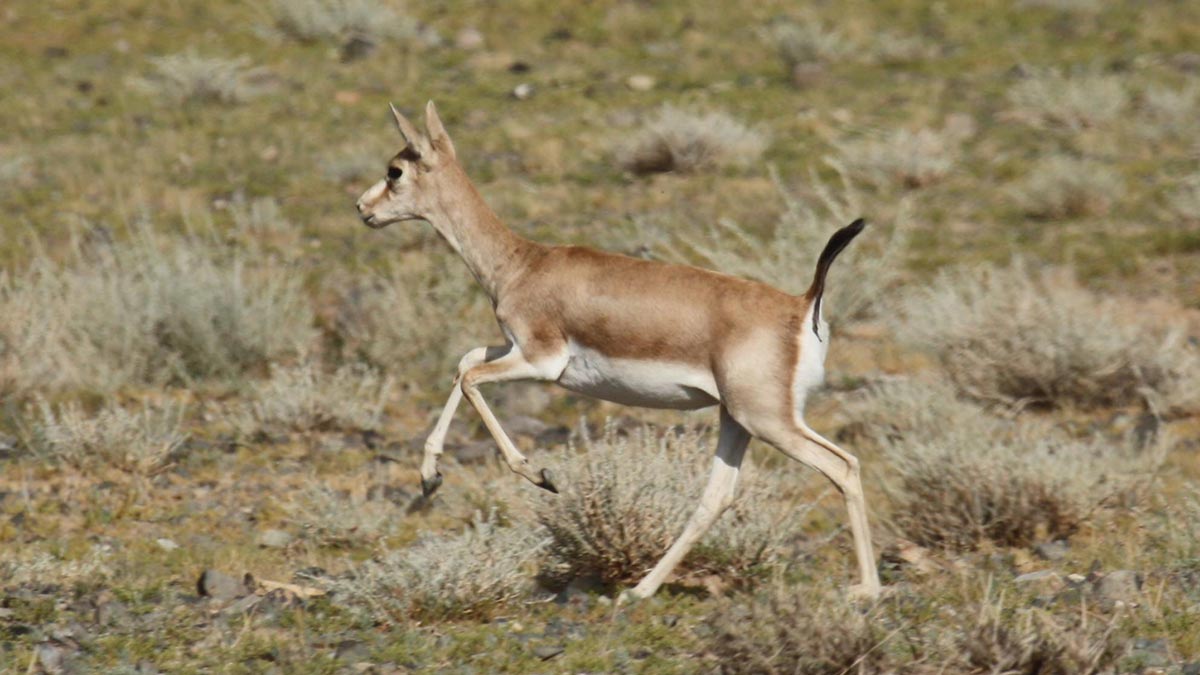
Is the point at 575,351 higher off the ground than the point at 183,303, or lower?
higher

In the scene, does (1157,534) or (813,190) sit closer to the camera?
(1157,534)

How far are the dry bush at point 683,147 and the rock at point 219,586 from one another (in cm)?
974

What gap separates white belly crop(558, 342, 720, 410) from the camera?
23.2ft

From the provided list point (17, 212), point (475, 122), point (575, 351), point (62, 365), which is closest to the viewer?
point (575, 351)

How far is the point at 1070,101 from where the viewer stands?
60.7 ft

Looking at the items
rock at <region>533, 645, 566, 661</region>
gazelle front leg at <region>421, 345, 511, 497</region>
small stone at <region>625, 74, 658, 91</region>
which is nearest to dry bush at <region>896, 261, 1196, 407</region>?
gazelle front leg at <region>421, 345, 511, 497</region>

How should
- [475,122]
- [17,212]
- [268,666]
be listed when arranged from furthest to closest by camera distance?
1. [475,122]
2. [17,212]
3. [268,666]

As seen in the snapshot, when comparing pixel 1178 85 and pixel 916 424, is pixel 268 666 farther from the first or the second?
pixel 1178 85

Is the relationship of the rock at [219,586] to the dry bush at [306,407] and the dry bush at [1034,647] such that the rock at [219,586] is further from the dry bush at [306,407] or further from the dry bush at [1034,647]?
the dry bush at [1034,647]

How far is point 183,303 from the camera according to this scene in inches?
479

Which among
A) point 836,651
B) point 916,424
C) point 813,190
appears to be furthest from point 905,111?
point 836,651

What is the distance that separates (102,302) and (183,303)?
1.92ft

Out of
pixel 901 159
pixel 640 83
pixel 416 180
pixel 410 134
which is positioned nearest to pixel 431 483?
pixel 416 180

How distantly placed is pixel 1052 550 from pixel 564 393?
4437 mm
